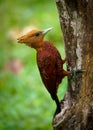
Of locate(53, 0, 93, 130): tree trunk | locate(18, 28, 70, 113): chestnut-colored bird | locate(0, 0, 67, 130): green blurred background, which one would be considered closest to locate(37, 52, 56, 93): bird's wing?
locate(18, 28, 70, 113): chestnut-colored bird

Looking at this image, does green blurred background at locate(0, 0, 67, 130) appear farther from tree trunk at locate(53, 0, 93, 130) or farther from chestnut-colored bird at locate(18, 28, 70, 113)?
chestnut-colored bird at locate(18, 28, 70, 113)

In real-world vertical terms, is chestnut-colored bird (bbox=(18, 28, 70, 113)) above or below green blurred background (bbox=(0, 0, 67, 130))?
above

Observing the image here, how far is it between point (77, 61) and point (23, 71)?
14.8 ft

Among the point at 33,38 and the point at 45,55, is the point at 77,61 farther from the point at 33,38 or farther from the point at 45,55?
the point at 33,38

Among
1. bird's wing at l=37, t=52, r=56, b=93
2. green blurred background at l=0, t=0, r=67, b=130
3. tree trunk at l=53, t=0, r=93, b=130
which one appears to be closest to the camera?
tree trunk at l=53, t=0, r=93, b=130

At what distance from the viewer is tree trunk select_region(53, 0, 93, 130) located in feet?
14.1

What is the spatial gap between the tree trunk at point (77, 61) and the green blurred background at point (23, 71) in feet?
4.17

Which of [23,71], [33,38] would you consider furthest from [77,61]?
[23,71]

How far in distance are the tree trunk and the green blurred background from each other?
1.27m

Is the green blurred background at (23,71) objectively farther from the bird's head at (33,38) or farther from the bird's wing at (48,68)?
the bird's head at (33,38)

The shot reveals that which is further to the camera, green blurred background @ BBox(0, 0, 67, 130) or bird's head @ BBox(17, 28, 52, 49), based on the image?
green blurred background @ BBox(0, 0, 67, 130)

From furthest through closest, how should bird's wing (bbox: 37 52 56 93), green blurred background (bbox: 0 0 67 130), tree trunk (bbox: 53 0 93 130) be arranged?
1. green blurred background (bbox: 0 0 67 130)
2. bird's wing (bbox: 37 52 56 93)
3. tree trunk (bbox: 53 0 93 130)

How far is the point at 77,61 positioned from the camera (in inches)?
175

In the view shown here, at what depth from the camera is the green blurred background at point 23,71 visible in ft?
21.7
